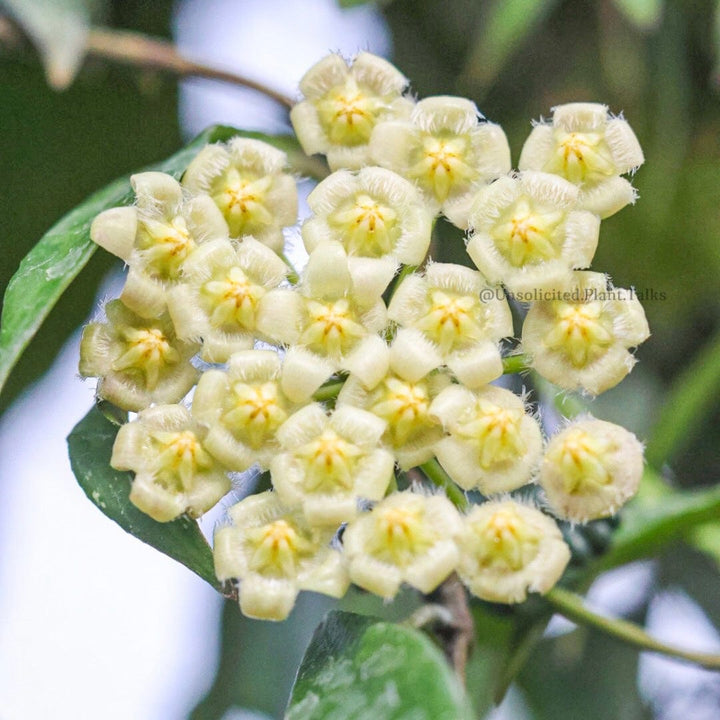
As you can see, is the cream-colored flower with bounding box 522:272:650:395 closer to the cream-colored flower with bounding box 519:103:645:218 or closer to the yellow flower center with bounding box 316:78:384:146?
the cream-colored flower with bounding box 519:103:645:218

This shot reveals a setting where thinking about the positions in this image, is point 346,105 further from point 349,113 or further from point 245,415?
point 245,415

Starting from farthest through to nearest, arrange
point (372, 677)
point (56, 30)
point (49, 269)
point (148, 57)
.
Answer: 1. point (148, 57)
2. point (56, 30)
3. point (49, 269)
4. point (372, 677)

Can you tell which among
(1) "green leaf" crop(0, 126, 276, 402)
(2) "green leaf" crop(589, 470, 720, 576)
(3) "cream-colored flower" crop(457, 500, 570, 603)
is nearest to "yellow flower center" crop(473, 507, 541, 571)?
(3) "cream-colored flower" crop(457, 500, 570, 603)

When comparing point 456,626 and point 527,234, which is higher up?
point 527,234

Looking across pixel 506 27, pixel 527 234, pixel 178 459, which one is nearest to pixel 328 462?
pixel 178 459

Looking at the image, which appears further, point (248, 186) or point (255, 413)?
point (248, 186)
